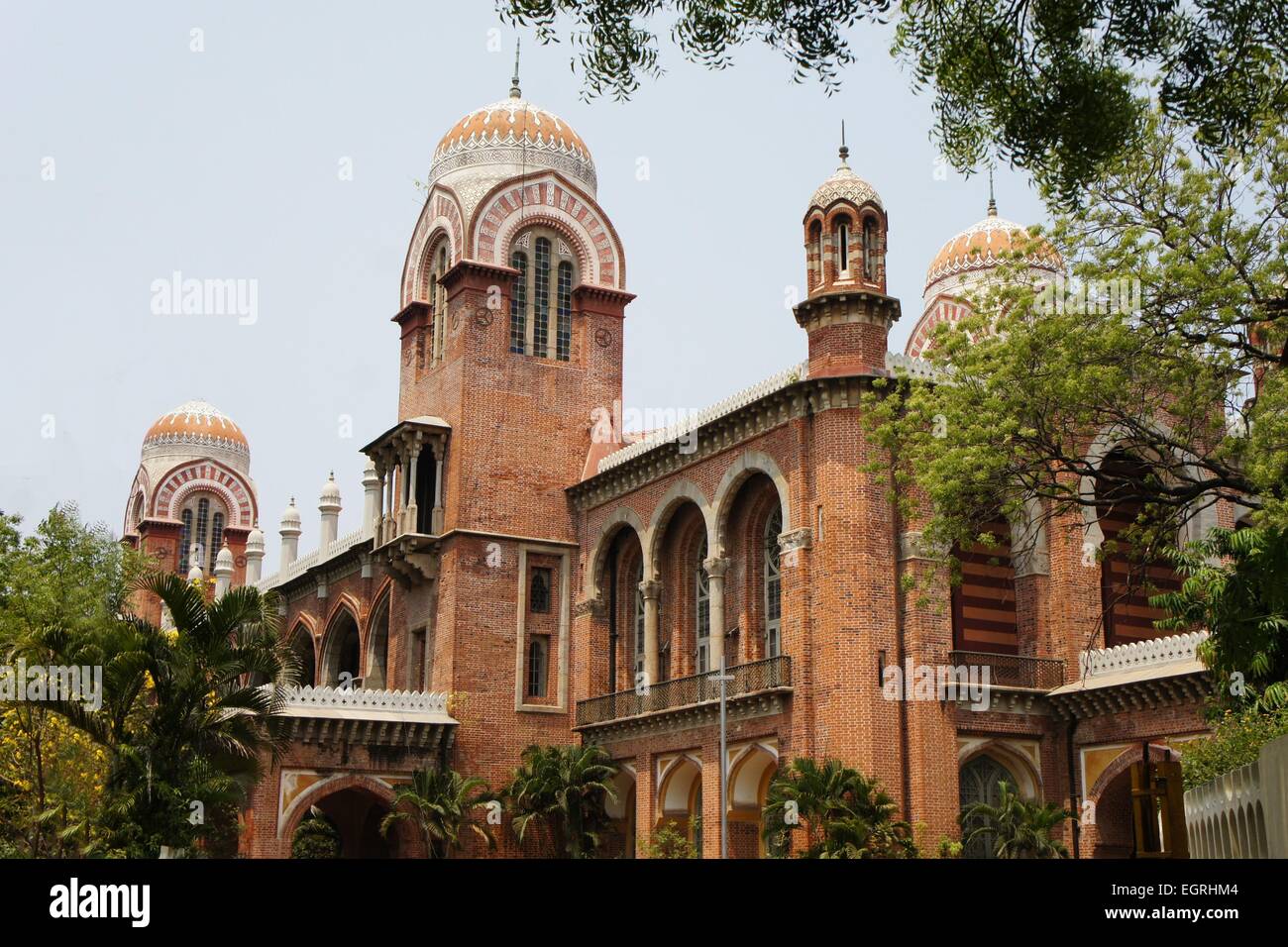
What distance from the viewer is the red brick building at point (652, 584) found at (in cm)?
2964

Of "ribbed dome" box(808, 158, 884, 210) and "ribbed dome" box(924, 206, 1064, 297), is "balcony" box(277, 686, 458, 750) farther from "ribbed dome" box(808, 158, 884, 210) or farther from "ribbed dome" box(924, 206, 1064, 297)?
"ribbed dome" box(924, 206, 1064, 297)

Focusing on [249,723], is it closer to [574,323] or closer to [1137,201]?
[1137,201]

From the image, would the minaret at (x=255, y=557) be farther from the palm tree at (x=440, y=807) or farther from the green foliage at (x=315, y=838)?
the palm tree at (x=440, y=807)

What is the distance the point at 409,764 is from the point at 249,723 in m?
12.7

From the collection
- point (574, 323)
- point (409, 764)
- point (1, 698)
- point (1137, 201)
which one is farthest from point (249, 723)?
point (574, 323)

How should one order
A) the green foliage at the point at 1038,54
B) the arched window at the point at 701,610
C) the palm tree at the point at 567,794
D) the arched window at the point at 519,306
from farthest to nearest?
the arched window at the point at 519,306 → the palm tree at the point at 567,794 → the arched window at the point at 701,610 → the green foliage at the point at 1038,54

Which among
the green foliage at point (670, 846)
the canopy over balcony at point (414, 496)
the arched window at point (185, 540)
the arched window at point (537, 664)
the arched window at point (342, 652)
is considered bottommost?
the green foliage at point (670, 846)

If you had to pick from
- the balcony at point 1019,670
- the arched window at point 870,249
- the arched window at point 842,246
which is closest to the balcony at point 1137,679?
the balcony at point 1019,670

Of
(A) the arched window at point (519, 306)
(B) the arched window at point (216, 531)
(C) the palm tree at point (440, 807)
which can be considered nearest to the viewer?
(C) the palm tree at point (440, 807)

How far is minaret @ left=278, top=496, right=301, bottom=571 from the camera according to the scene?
52.2 metres

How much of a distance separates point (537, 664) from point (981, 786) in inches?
496

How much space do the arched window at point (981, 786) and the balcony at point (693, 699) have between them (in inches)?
151
